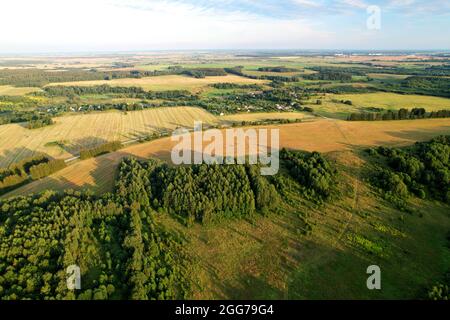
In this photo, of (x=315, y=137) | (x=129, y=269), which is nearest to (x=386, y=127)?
(x=315, y=137)

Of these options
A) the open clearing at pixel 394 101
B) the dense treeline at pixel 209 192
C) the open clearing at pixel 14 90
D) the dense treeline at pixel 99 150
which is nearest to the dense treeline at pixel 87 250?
the dense treeline at pixel 209 192

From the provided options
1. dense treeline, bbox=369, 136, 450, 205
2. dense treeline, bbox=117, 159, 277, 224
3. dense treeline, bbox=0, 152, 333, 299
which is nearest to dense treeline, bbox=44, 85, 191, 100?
dense treeline, bbox=0, 152, 333, 299

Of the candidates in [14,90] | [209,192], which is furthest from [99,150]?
[14,90]

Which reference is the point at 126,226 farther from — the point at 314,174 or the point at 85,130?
the point at 85,130

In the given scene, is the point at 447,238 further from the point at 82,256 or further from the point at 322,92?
the point at 322,92

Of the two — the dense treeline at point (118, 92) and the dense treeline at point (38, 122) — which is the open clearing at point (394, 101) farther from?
Answer: the dense treeline at point (38, 122)
